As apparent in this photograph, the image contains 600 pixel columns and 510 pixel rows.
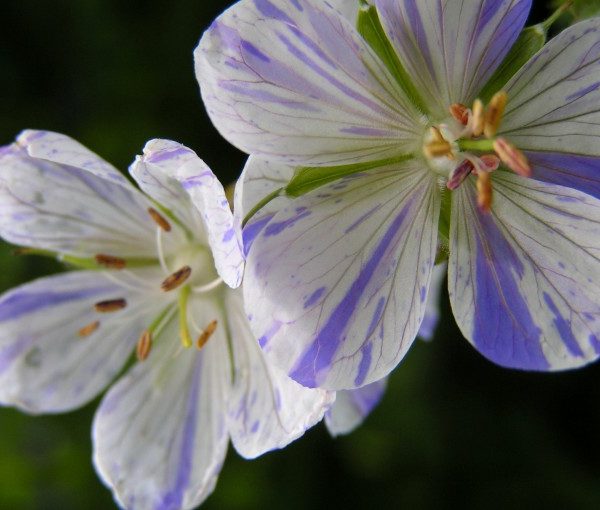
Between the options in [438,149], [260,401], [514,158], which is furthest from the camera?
[260,401]

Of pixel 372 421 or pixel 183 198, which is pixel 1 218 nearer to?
pixel 183 198

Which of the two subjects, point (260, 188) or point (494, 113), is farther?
point (260, 188)

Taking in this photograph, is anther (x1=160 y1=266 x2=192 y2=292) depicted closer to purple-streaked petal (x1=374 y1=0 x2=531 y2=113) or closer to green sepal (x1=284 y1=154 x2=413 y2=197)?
green sepal (x1=284 y1=154 x2=413 y2=197)

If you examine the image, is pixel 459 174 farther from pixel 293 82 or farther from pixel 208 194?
pixel 208 194

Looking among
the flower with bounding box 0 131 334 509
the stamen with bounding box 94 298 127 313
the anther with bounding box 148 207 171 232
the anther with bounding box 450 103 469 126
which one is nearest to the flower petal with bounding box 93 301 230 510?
the flower with bounding box 0 131 334 509

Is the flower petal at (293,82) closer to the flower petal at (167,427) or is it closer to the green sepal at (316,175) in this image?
the green sepal at (316,175)

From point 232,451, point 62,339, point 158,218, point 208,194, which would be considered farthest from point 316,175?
point 232,451
